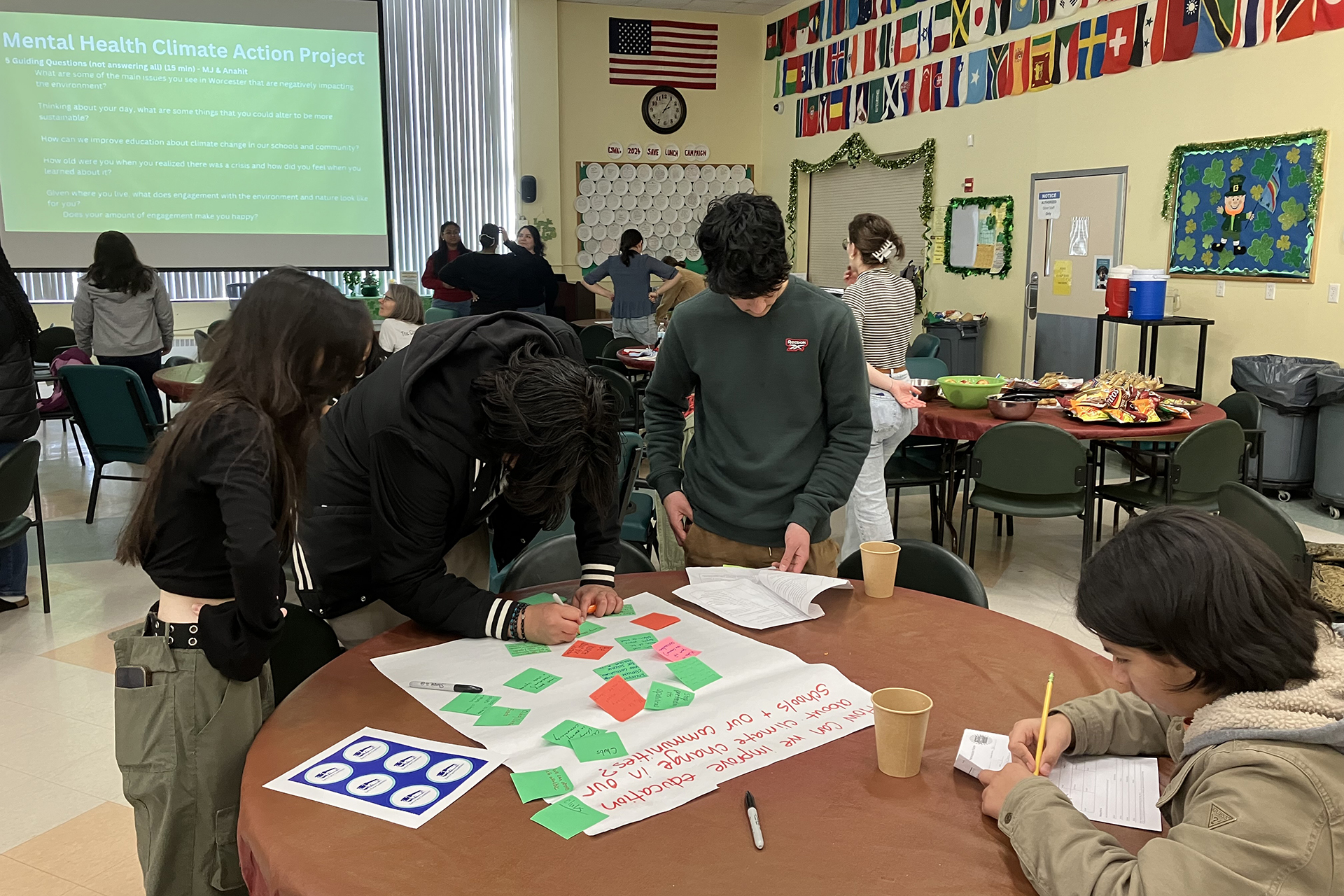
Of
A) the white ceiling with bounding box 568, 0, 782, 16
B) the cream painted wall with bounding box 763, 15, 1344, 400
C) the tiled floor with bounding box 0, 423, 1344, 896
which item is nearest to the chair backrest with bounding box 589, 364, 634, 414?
the tiled floor with bounding box 0, 423, 1344, 896

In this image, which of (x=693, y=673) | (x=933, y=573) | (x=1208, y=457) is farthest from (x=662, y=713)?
(x=1208, y=457)

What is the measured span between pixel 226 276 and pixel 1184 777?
11.1 metres

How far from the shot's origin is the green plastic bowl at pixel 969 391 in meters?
4.85

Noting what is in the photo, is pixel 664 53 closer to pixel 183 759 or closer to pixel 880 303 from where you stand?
pixel 880 303

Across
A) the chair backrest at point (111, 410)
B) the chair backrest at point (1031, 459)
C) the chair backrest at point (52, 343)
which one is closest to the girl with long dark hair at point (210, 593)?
the chair backrest at point (1031, 459)

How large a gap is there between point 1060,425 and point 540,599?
331cm

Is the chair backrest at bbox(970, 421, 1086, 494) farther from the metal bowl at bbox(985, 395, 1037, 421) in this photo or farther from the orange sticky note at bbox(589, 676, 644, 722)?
the orange sticky note at bbox(589, 676, 644, 722)

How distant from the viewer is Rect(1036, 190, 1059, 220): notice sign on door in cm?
806

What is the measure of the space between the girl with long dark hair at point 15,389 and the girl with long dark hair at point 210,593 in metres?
2.90

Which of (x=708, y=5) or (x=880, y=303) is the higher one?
(x=708, y=5)

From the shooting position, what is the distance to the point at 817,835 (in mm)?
1280

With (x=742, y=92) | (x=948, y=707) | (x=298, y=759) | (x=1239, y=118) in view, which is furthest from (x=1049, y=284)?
(x=298, y=759)

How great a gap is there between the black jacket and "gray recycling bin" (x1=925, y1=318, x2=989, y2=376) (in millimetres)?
7414

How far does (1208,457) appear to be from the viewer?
4.30 m
